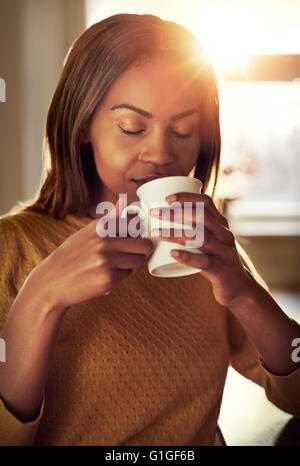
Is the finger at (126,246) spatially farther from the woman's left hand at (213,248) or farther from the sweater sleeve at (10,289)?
the sweater sleeve at (10,289)

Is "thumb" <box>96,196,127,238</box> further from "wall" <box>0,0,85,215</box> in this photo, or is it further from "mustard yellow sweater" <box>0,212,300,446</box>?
"wall" <box>0,0,85,215</box>

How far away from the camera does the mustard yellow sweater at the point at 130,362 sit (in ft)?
2.08

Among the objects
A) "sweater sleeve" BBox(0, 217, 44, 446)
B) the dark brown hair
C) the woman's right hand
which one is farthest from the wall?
the woman's right hand

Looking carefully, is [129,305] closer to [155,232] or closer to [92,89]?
[155,232]

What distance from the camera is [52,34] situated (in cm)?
193

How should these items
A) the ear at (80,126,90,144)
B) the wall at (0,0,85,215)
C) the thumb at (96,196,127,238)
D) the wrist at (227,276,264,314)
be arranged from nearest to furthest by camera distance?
the thumb at (96,196,127,238) → the wrist at (227,276,264,314) → the ear at (80,126,90,144) → the wall at (0,0,85,215)

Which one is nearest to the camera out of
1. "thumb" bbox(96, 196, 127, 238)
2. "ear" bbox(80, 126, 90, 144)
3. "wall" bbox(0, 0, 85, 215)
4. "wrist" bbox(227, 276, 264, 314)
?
"thumb" bbox(96, 196, 127, 238)

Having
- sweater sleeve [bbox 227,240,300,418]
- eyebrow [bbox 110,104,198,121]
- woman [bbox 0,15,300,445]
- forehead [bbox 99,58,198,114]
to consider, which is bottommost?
sweater sleeve [bbox 227,240,300,418]

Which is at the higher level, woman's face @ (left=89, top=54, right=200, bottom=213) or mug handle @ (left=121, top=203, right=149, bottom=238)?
woman's face @ (left=89, top=54, right=200, bottom=213)

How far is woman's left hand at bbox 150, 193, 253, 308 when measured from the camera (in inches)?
19.4

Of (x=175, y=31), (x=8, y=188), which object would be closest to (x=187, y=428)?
(x=175, y=31)

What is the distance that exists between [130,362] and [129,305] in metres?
0.10

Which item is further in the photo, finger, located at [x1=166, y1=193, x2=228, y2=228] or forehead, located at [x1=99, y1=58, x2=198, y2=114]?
forehead, located at [x1=99, y1=58, x2=198, y2=114]
